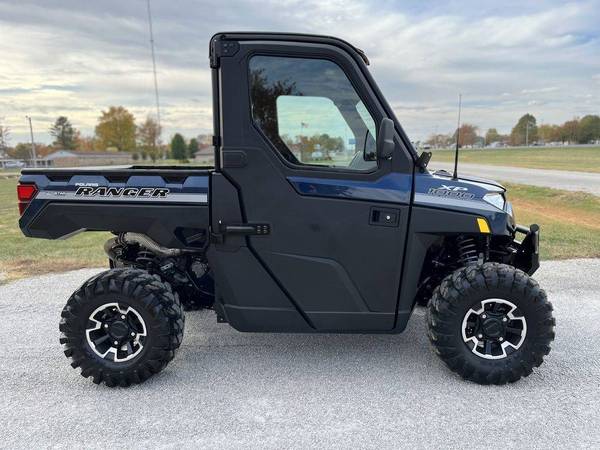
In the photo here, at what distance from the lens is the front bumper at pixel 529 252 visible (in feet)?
11.5

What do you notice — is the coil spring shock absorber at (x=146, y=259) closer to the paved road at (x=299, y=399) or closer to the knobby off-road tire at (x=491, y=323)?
the paved road at (x=299, y=399)

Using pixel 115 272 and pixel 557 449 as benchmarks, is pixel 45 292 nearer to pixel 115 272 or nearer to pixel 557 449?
pixel 115 272

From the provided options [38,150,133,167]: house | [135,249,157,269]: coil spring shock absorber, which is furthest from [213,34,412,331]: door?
[38,150,133,167]: house

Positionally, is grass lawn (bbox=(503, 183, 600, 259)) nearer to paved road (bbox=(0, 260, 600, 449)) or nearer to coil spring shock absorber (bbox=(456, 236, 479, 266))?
paved road (bbox=(0, 260, 600, 449))

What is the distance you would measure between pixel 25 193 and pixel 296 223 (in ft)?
6.39

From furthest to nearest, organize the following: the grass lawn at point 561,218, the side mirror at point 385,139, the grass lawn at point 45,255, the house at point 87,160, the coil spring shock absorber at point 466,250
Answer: the house at point 87,160 → the grass lawn at point 561,218 → the grass lawn at point 45,255 → the coil spring shock absorber at point 466,250 → the side mirror at point 385,139

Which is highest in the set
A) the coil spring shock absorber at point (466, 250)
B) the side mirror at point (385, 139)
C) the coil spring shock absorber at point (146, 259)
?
the side mirror at point (385, 139)

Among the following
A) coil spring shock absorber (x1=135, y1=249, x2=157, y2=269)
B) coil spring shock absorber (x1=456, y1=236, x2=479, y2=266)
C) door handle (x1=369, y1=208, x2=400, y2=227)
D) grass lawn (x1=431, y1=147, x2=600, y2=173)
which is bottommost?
grass lawn (x1=431, y1=147, x2=600, y2=173)

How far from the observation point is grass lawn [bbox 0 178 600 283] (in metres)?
6.25

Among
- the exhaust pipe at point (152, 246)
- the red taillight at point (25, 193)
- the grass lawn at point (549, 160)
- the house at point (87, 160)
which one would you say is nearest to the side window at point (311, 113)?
the exhaust pipe at point (152, 246)

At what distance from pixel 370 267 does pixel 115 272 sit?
5.83 ft

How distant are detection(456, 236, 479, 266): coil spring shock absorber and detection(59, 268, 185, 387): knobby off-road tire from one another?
2.16 metres

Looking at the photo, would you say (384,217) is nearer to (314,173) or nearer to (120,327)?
(314,173)

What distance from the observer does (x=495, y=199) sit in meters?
3.17
